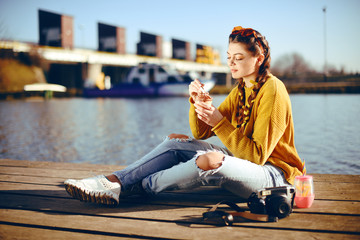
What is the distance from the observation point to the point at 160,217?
5.99 feet

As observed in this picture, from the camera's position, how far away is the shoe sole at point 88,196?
1936 millimetres

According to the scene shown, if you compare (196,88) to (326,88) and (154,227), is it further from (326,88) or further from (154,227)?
(326,88)

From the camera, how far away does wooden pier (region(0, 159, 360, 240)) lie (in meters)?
1.60

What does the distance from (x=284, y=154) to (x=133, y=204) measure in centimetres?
85

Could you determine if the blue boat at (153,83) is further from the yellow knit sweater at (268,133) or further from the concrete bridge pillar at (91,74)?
the yellow knit sweater at (268,133)

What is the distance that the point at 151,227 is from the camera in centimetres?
169

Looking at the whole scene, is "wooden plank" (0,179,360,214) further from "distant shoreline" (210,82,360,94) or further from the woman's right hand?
"distant shoreline" (210,82,360,94)

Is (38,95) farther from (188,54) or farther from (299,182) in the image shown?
(299,182)

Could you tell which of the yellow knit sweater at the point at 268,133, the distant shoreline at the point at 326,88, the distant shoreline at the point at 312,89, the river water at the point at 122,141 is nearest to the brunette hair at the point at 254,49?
the yellow knit sweater at the point at 268,133

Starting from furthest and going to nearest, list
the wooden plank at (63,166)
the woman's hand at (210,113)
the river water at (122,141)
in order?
the river water at (122,141) < the wooden plank at (63,166) < the woman's hand at (210,113)

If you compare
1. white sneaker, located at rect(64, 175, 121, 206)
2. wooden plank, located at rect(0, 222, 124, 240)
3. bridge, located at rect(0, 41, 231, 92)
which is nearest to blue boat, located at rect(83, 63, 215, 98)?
bridge, located at rect(0, 41, 231, 92)

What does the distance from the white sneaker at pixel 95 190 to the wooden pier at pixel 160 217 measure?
54 mm

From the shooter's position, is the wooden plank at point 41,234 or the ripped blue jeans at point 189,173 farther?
the ripped blue jeans at point 189,173

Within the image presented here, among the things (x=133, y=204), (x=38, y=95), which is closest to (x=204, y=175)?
(x=133, y=204)
